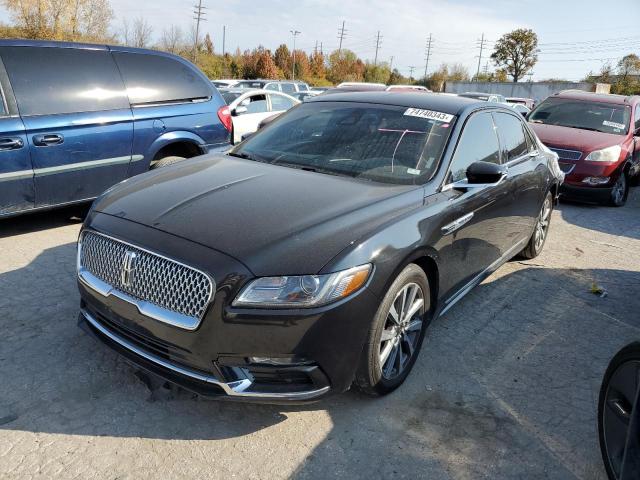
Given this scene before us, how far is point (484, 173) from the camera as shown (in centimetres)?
333

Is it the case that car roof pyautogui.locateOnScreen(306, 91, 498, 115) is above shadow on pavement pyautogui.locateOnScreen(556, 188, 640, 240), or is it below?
above

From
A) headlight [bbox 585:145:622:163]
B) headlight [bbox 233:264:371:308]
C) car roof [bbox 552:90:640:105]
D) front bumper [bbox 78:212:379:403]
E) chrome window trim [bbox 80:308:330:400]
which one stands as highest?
car roof [bbox 552:90:640:105]

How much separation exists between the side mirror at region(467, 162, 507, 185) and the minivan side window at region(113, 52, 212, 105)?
153 inches

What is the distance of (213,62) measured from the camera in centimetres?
5231

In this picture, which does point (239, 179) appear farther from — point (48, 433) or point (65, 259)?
point (65, 259)

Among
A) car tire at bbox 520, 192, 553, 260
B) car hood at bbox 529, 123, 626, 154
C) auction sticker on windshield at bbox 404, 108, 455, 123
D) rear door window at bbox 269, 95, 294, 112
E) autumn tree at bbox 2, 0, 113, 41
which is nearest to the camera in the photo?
auction sticker on windshield at bbox 404, 108, 455, 123

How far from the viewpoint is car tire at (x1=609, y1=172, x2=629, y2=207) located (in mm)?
8414

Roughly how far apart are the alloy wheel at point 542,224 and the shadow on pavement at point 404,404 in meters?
1.57

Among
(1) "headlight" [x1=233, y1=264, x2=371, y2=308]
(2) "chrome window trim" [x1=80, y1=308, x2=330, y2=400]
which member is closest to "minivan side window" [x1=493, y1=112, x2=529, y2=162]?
(1) "headlight" [x1=233, y1=264, x2=371, y2=308]

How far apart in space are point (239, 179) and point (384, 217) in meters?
1.01

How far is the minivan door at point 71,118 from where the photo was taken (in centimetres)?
480

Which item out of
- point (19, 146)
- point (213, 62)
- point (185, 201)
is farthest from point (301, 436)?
point (213, 62)

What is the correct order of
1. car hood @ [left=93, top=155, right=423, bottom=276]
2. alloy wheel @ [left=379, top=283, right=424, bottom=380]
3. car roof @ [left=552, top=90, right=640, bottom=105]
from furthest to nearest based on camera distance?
1. car roof @ [left=552, top=90, right=640, bottom=105]
2. alloy wheel @ [left=379, top=283, right=424, bottom=380]
3. car hood @ [left=93, top=155, right=423, bottom=276]

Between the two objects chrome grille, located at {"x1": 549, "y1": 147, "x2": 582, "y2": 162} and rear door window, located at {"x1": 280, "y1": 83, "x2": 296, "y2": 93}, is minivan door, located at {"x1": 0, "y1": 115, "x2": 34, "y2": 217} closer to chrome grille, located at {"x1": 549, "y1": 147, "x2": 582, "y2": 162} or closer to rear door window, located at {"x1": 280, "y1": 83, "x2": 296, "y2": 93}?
chrome grille, located at {"x1": 549, "y1": 147, "x2": 582, "y2": 162}
